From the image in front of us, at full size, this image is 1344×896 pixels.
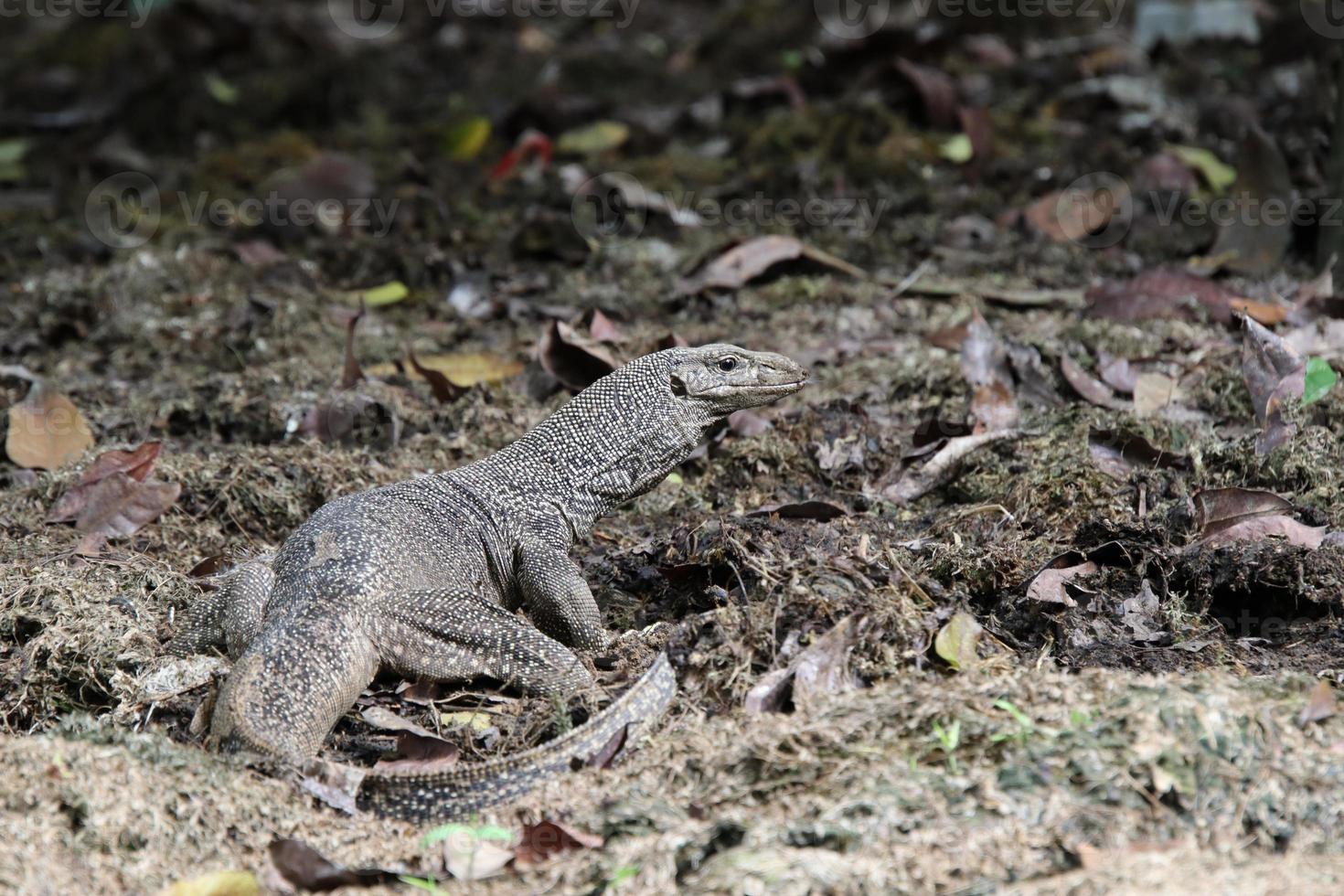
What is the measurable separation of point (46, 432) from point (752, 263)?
3.71 meters

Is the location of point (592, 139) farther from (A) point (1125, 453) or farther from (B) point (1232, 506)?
(B) point (1232, 506)

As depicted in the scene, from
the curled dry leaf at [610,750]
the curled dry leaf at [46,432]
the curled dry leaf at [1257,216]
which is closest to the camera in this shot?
the curled dry leaf at [610,750]

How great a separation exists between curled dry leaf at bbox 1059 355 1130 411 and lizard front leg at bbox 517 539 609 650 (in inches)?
96.8

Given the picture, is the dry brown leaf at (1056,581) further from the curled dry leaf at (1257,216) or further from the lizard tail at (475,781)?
the curled dry leaf at (1257,216)

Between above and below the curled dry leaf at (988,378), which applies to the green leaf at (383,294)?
below

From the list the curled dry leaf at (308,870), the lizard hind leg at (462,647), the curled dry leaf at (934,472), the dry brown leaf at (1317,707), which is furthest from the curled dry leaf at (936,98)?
the curled dry leaf at (308,870)

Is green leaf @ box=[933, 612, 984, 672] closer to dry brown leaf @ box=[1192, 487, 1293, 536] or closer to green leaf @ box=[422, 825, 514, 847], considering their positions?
dry brown leaf @ box=[1192, 487, 1293, 536]

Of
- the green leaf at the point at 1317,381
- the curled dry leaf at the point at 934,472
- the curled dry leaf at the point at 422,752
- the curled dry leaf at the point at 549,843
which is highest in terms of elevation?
the green leaf at the point at 1317,381

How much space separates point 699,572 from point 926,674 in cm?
111

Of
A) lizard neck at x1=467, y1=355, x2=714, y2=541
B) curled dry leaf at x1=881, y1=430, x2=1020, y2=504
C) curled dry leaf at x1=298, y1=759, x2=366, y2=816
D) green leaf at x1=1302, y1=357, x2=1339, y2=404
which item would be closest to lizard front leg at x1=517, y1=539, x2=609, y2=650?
lizard neck at x1=467, y1=355, x2=714, y2=541

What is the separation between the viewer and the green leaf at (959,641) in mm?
4070

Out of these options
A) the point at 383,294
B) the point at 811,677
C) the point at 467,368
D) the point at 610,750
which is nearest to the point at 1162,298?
the point at 467,368

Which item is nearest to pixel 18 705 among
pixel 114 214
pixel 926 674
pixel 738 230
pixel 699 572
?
pixel 699 572

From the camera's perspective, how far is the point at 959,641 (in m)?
4.15
